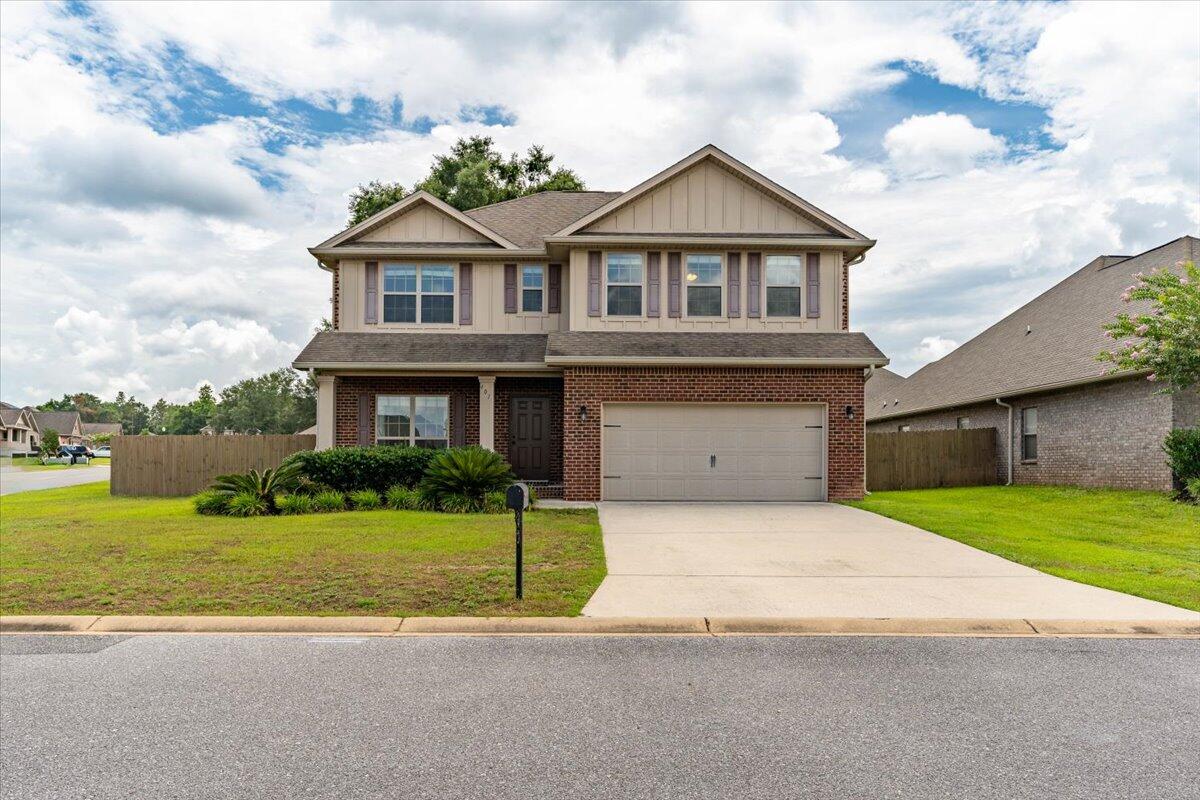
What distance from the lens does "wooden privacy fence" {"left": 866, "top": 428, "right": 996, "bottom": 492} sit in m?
22.6

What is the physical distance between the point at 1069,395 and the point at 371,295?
60.2 ft

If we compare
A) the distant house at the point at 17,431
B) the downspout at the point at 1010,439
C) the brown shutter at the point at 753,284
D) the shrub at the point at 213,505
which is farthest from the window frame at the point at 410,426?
the distant house at the point at 17,431

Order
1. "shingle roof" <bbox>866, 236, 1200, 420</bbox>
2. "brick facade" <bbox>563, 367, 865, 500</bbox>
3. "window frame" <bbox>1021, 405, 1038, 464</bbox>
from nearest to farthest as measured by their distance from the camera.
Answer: "brick facade" <bbox>563, 367, 865, 500</bbox> → "shingle roof" <bbox>866, 236, 1200, 420</bbox> → "window frame" <bbox>1021, 405, 1038, 464</bbox>

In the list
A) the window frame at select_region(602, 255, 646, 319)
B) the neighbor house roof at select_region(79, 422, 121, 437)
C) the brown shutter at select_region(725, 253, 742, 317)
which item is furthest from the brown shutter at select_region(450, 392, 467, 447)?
the neighbor house roof at select_region(79, 422, 121, 437)

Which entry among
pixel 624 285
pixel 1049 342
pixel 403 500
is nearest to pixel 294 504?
pixel 403 500

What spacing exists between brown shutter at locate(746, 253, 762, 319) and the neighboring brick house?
8.39m

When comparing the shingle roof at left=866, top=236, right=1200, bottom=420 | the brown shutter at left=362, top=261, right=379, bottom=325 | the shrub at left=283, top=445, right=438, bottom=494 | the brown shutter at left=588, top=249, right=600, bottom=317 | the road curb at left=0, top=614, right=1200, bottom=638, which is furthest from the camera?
the shingle roof at left=866, top=236, right=1200, bottom=420

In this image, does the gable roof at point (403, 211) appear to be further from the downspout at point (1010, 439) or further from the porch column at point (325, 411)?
the downspout at point (1010, 439)

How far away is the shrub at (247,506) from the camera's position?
13789 mm

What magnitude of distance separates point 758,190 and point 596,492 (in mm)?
7888

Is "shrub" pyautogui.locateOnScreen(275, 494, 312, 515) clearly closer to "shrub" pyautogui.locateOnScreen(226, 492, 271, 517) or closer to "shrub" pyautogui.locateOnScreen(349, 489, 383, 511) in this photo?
"shrub" pyautogui.locateOnScreen(226, 492, 271, 517)

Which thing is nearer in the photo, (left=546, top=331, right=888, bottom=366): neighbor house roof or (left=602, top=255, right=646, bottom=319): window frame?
(left=546, top=331, right=888, bottom=366): neighbor house roof

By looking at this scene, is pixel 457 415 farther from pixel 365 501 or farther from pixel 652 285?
pixel 652 285

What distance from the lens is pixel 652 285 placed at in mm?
17344
